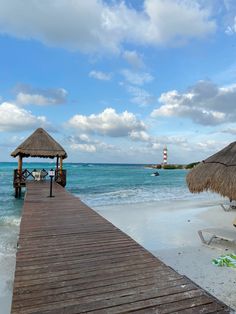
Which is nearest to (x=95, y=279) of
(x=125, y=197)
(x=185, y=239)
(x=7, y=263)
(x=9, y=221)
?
(x=7, y=263)

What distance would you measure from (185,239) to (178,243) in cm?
49

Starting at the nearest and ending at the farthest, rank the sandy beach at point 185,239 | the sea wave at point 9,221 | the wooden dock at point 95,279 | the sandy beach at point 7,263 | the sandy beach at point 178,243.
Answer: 1. the wooden dock at point 95,279
2. the sandy beach at point 7,263
3. the sandy beach at point 178,243
4. the sandy beach at point 185,239
5. the sea wave at point 9,221

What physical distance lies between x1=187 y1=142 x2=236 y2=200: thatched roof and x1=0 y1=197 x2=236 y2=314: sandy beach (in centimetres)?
153

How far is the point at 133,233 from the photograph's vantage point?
927cm

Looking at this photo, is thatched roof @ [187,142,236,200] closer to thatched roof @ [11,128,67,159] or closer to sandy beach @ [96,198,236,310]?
sandy beach @ [96,198,236,310]

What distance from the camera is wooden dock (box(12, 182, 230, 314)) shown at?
2.85 meters

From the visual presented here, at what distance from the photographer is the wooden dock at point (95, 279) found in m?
2.85

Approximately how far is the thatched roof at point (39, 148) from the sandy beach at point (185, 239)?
497 centimetres

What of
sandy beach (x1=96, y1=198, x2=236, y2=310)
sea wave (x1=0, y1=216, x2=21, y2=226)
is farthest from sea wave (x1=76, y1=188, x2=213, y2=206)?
sea wave (x1=0, y1=216, x2=21, y2=226)

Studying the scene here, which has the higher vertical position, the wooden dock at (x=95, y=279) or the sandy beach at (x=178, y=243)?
the wooden dock at (x=95, y=279)

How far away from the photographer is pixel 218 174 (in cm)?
652

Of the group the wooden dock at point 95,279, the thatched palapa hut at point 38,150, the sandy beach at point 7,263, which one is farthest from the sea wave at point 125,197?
the wooden dock at point 95,279

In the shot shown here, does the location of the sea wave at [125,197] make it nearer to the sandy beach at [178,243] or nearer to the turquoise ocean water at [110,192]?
the turquoise ocean water at [110,192]

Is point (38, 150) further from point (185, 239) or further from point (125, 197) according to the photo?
point (185, 239)
